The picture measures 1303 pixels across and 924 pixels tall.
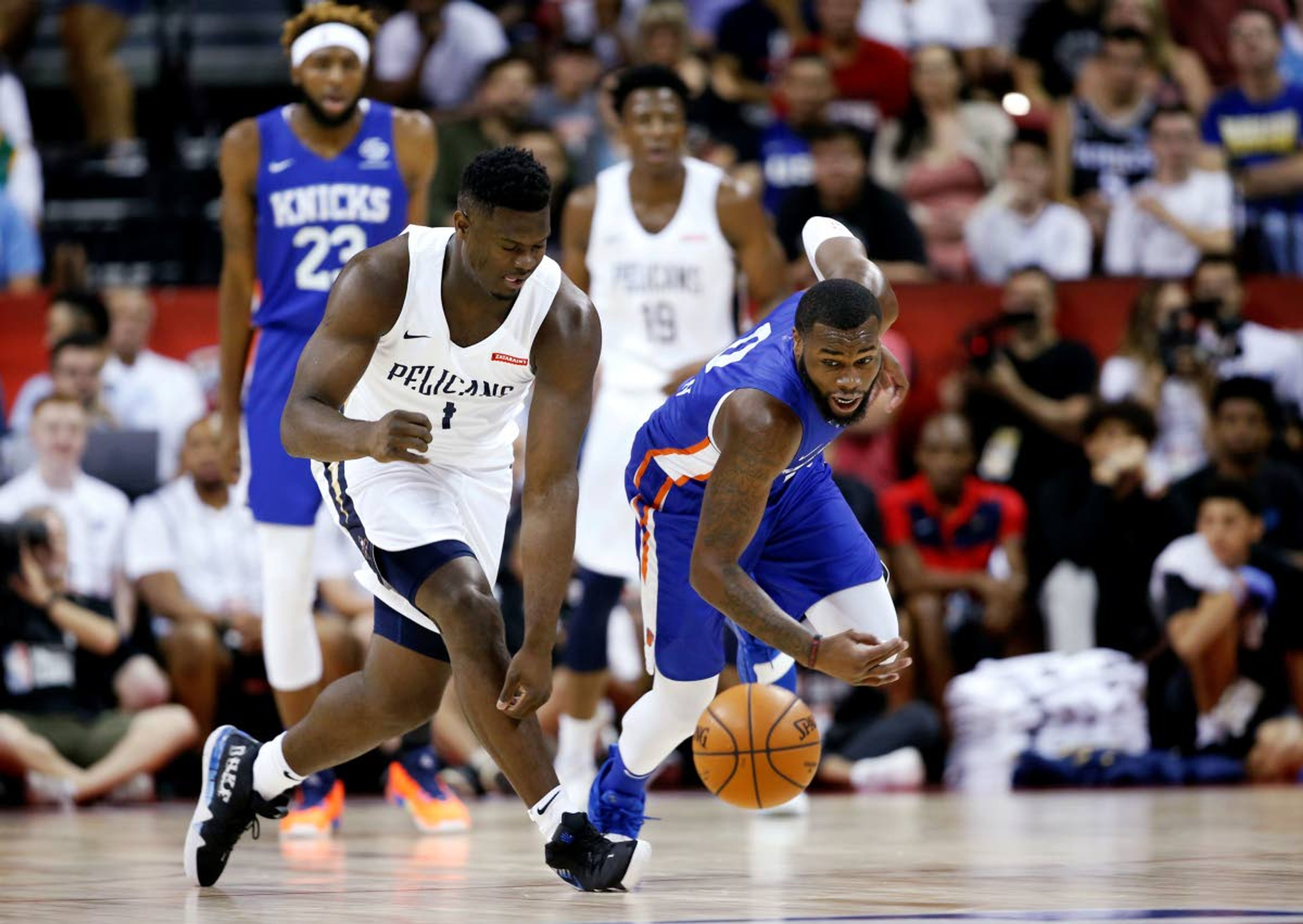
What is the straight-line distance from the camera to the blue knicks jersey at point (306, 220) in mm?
7566

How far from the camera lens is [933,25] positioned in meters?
14.7

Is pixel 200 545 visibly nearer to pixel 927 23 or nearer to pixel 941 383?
pixel 941 383

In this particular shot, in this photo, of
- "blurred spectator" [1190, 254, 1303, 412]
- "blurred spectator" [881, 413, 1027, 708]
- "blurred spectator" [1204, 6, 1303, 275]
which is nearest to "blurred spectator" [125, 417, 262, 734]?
"blurred spectator" [881, 413, 1027, 708]

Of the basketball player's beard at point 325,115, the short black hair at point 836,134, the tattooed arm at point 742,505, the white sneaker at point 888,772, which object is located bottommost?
the white sneaker at point 888,772

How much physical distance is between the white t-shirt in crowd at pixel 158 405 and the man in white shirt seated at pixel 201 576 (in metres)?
0.72

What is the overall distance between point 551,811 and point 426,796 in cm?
269

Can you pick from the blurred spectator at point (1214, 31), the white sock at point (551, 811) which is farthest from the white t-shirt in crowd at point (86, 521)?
the blurred spectator at point (1214, 31)

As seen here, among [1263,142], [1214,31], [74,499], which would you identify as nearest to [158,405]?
[74,499]

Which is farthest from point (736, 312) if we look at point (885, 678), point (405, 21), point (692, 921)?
point (405, 21)

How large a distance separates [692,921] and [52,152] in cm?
1064

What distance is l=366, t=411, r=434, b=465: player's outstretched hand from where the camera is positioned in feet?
15.8

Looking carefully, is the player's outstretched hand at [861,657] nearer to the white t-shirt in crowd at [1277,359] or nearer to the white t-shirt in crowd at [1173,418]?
the white t-shirt in crowd at [1173,418]

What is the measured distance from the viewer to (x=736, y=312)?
28.8 ft

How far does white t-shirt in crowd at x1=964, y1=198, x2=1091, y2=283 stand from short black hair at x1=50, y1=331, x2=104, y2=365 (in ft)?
17.6
